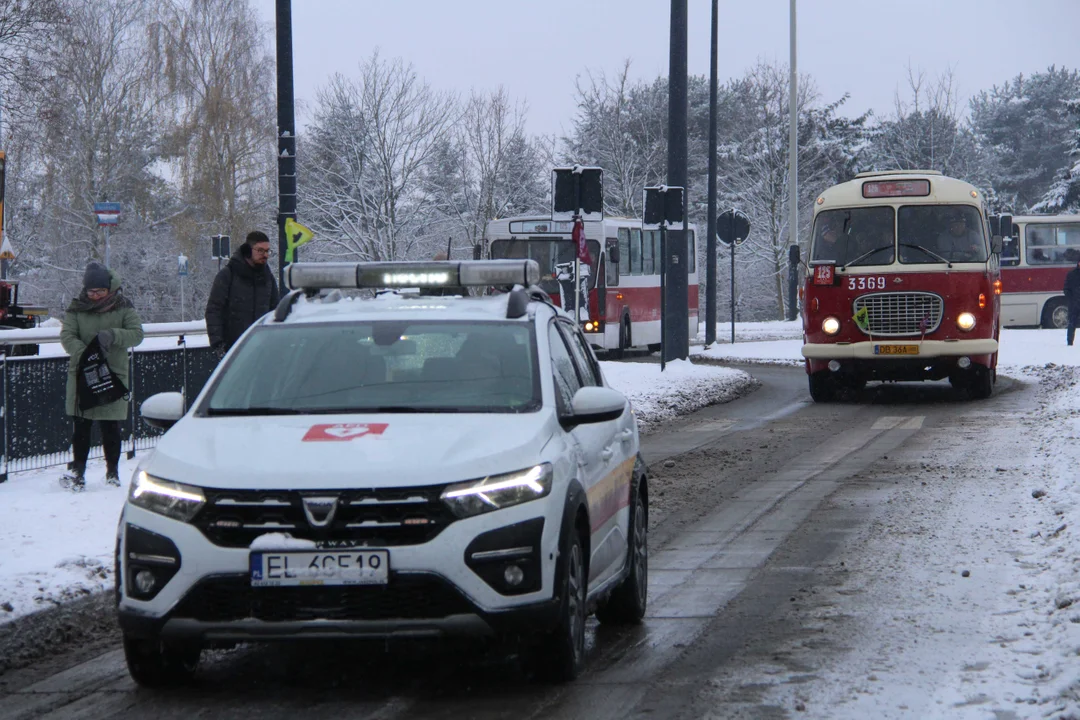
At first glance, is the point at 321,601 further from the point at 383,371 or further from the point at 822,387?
the point at 822,387

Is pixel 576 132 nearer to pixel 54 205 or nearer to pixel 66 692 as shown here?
pixel 54 205

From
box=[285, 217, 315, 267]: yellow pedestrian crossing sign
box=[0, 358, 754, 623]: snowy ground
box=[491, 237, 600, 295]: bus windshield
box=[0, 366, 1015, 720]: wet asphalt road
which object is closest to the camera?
box=[0, 366, 1015, 720]: wet asphalt road

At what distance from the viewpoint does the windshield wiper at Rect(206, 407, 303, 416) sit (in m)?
6.43

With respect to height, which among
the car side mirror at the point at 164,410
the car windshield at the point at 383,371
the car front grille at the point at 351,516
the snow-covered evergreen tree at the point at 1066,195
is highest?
the snow-covered evergreen tree at the point at 1066,195

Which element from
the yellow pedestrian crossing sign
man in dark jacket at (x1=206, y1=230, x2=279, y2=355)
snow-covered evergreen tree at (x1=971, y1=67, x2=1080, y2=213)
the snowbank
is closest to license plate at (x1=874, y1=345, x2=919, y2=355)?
the snowbank

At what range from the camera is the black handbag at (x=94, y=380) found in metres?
11.8

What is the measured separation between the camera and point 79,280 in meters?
55.4

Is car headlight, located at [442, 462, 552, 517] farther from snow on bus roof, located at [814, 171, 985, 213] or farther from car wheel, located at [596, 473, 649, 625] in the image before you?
snow on bus roof, located at [814, 171, 985, 213]

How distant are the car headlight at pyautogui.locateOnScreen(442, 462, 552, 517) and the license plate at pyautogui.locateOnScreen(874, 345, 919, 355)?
1588 centimetres

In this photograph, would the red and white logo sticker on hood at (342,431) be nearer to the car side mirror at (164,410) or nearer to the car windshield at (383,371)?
the car windshield at (383,371)

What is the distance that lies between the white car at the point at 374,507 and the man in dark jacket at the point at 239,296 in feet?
20.3

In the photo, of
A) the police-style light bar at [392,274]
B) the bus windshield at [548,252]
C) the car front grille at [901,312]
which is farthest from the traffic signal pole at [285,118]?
the bus windshield at [548,252]

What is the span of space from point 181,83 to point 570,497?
50066 millimetres

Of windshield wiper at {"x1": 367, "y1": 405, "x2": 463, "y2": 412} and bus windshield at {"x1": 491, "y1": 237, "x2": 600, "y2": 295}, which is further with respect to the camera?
bus windshield at {"x1": 491, "y1": 237, "x2": 600, "y2": 295}
